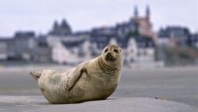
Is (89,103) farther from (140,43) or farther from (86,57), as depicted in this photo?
→ (140,43)

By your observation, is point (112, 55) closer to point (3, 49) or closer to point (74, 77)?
point (74, 77)

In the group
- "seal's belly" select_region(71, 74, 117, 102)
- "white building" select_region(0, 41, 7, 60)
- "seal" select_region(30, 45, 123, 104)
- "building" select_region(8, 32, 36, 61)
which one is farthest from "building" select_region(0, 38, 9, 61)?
"seal's belly" select_region(71, 74, 117, 102)

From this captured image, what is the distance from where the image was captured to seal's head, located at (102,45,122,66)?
14.5 metres

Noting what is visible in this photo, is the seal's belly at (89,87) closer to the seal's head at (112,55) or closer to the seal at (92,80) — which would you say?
the seal at (92,80)

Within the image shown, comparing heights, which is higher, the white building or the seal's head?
the seal's head

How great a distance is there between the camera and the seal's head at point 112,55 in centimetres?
1453

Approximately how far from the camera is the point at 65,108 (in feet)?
43.3

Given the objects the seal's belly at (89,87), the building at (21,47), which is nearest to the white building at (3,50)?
the building at (21,47)

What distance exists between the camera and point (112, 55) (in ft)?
47.7

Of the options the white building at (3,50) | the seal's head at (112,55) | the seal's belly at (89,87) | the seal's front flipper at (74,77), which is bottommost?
the white building at (3,50)

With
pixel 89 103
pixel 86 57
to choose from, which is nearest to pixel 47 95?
pixel 89 103

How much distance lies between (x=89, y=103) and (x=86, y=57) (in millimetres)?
152080

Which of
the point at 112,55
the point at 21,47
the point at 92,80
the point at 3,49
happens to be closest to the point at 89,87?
the point at 92,80

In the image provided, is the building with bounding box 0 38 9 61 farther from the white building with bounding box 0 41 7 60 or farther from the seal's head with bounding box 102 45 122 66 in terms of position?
the seal's head with bounding box 102 45 122 66
